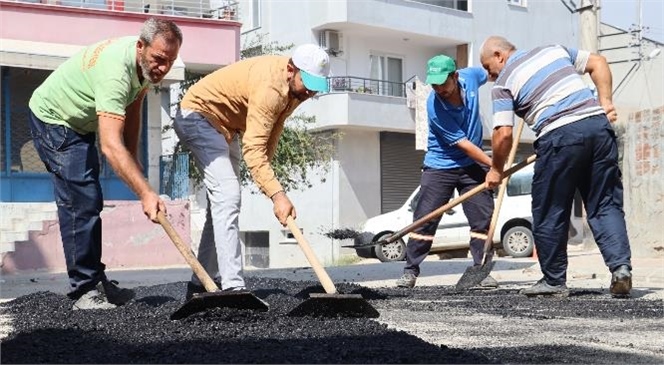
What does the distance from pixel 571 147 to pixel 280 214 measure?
6.93 feet

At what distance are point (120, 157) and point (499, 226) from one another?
1587 centimetres

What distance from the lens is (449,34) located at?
31.5m

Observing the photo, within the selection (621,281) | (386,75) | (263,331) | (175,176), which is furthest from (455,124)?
(386,75)

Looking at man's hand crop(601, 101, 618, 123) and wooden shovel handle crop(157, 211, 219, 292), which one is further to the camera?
man's hand crop(601, 101, 618, 123)

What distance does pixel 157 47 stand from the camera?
555 cm

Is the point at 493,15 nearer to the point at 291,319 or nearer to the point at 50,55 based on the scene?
the point at 50,55

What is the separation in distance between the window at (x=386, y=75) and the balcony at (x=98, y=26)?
9386mm

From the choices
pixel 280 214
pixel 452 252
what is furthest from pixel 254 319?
pixel 452 252

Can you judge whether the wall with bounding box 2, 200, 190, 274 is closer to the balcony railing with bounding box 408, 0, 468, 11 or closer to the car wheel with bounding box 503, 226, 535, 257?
the car wheel with bounding box 503, 226, 535, 257

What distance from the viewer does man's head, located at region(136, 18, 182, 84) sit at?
18.2 feet

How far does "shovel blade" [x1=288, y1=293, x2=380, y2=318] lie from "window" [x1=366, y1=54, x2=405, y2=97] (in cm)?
2505

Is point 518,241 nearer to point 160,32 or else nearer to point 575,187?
point 575,187

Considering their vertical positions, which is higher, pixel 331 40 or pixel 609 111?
pixel 331 40

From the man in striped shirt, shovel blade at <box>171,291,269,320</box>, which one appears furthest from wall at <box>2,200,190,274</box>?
shovel blade at <box>171,291,269,320</box>
